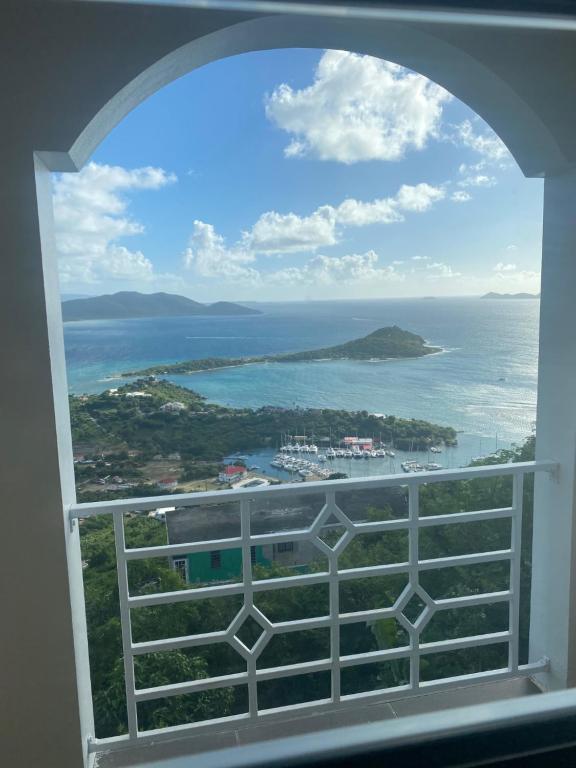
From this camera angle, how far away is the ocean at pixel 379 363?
2.16 metres

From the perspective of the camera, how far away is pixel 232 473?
2094 millimetres

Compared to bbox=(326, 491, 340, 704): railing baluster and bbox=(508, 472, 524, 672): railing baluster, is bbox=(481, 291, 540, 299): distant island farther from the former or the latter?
bbox=(326, 491, 340, 704): railing baluster

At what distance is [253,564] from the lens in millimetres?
1924

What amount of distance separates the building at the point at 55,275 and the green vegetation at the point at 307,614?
0.20m

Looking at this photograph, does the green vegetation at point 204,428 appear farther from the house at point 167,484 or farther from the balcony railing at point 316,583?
the balcony railing at point 316,583

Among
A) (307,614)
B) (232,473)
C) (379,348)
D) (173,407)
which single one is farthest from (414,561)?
(173,407)

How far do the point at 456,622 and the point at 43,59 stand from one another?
8.30 feet

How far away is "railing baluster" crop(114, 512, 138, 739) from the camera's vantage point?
1.74 m

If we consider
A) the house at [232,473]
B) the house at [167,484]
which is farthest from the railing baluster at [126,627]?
the house at [232,473]

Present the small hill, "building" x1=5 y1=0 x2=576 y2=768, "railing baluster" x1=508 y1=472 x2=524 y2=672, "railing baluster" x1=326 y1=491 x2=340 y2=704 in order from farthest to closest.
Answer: the small hill → "railing baluster" x1=508 y1=472 x2=524 y2=672 → "railing baluster" x1=326 y1=491 x2=340 y2=704 → "building" x1=5 y1=0 x2=576 y2=768

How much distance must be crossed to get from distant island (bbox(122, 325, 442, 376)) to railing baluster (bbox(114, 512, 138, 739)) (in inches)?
29.9

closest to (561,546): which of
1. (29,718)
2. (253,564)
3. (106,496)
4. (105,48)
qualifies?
(253,564)

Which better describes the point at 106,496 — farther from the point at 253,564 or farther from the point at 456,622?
the point at 456,622

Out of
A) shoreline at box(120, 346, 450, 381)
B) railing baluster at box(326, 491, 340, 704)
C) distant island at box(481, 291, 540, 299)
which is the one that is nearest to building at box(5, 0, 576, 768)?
railing baluster at box(326, 491, 340, 704)
